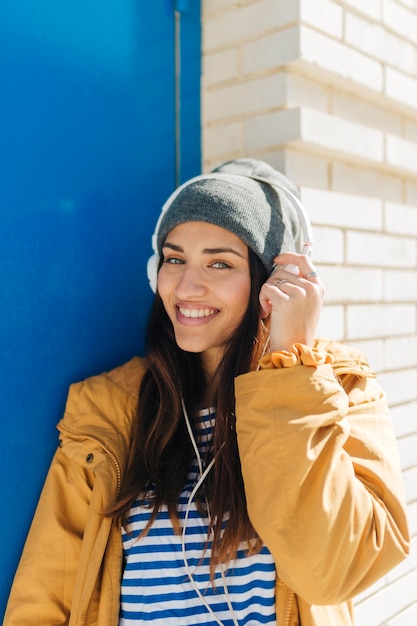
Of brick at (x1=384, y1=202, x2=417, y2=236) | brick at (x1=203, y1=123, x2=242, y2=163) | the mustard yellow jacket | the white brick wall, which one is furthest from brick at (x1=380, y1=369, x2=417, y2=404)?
brick at (x1=203, y1=123, x2=242, y2=163)

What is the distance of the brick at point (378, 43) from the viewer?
2579 millimetres

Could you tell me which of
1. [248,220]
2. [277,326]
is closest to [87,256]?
[248,220]

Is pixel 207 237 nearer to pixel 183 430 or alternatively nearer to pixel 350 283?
pixel 183 430

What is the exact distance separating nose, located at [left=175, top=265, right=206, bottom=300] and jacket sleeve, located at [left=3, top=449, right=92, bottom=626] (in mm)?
609

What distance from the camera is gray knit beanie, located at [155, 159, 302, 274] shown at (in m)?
1.99

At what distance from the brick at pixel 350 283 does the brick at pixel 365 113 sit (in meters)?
0.52

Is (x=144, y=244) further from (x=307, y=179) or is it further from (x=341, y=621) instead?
(x=341, y=621)

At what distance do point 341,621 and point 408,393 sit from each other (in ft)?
3.84

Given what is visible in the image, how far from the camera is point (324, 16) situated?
2.45m

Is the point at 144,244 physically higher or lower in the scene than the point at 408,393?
higher

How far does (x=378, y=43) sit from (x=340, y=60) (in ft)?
1.02

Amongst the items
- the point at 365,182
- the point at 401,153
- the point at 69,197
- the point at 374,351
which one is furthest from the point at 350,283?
the point at 69,197

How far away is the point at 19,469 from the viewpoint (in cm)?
212

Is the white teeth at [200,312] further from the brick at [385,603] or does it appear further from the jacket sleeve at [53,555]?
the brick at [385,603]
